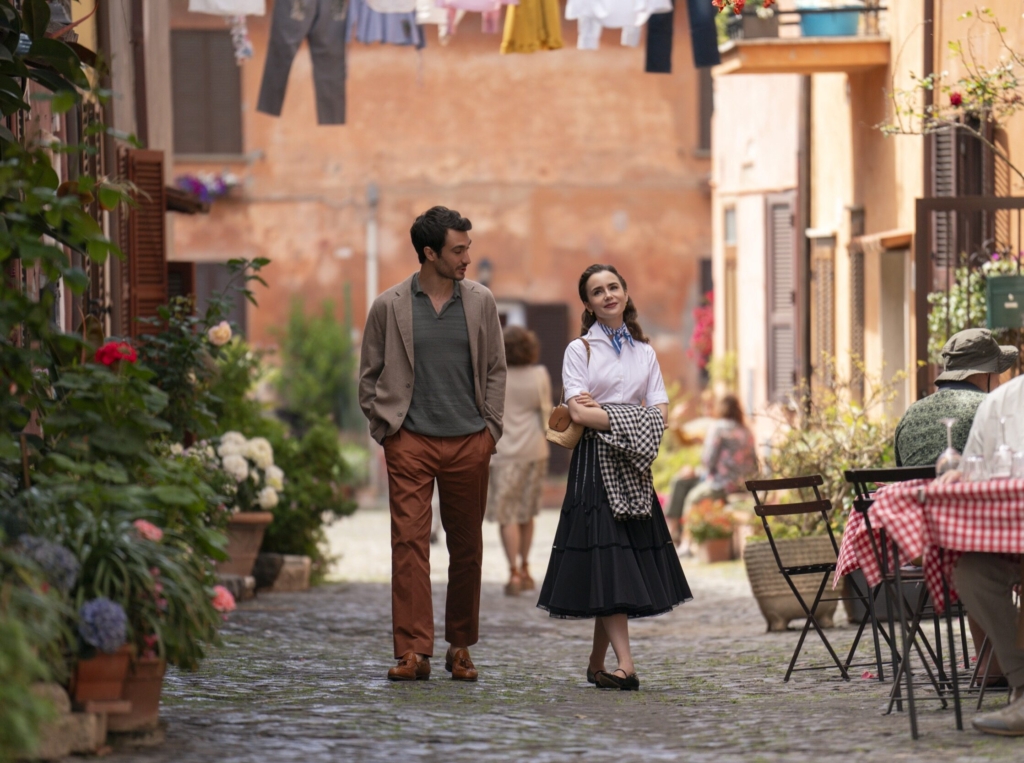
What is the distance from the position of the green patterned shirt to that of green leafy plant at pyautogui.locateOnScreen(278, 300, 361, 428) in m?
17.1

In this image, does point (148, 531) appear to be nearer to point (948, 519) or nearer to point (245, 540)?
point (948, 519)

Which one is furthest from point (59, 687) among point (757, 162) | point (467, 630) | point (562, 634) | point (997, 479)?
point (757, 162)

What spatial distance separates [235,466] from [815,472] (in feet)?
12.4

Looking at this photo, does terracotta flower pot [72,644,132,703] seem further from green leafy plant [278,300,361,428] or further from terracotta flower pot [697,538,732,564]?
green leafy plant [278,300,361,428]

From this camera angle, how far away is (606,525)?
7.05m

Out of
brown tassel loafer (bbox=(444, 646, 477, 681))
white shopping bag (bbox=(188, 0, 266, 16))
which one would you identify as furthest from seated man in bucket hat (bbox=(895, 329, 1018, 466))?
white shopping bag (bbox=(188, 0, 266, 16))

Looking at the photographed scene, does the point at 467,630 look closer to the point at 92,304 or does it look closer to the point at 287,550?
the point at 92,304

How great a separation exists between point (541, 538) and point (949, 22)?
356 inches

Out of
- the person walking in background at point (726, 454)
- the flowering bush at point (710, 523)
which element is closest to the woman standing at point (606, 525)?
the person walking in background at point (726, 454)

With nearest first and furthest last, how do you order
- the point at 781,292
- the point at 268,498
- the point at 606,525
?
1. the point at 606,525
2. the point at 268,498
3. the point at 781,292

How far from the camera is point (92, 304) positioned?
33.0 ft

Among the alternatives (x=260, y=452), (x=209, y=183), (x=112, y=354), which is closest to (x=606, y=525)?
(x=112, y=354)

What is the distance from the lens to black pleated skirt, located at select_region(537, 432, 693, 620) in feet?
23.0

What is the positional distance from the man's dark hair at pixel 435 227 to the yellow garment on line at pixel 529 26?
5983 mm
